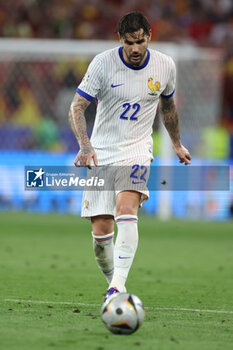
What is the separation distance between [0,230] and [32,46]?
14.9ft

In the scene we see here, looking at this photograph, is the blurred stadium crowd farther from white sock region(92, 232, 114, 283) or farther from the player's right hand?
the player's right hand

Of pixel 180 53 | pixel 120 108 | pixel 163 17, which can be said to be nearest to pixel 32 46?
pixel 180 53

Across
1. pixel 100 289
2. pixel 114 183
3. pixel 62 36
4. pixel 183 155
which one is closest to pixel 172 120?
pixel 183 155

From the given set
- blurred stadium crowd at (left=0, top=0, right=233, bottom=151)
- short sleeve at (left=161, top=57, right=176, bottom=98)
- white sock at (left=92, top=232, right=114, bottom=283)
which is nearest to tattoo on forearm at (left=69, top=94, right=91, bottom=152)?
short sleeve at (left=161, top=57, right=176, bottom=98)

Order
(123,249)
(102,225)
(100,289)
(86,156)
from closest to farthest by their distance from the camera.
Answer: (123,249) < (86,156) < (102,225) < (100,289)

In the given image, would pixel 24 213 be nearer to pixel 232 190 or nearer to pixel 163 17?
pixel 232 190

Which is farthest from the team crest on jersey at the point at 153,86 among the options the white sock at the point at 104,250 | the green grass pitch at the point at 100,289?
the green grass pitch at the point at 100,289

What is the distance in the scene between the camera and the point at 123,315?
16.9 ft

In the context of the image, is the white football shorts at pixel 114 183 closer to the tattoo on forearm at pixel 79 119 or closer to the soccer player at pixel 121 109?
the soccer player at pixel 121 109

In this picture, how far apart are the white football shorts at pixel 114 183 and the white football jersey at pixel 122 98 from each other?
0.21 ft

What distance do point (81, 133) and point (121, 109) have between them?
39 centimetres

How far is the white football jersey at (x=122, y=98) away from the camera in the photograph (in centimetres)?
623

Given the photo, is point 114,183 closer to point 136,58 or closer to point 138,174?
point 138,174

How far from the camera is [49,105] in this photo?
67.4 ft
